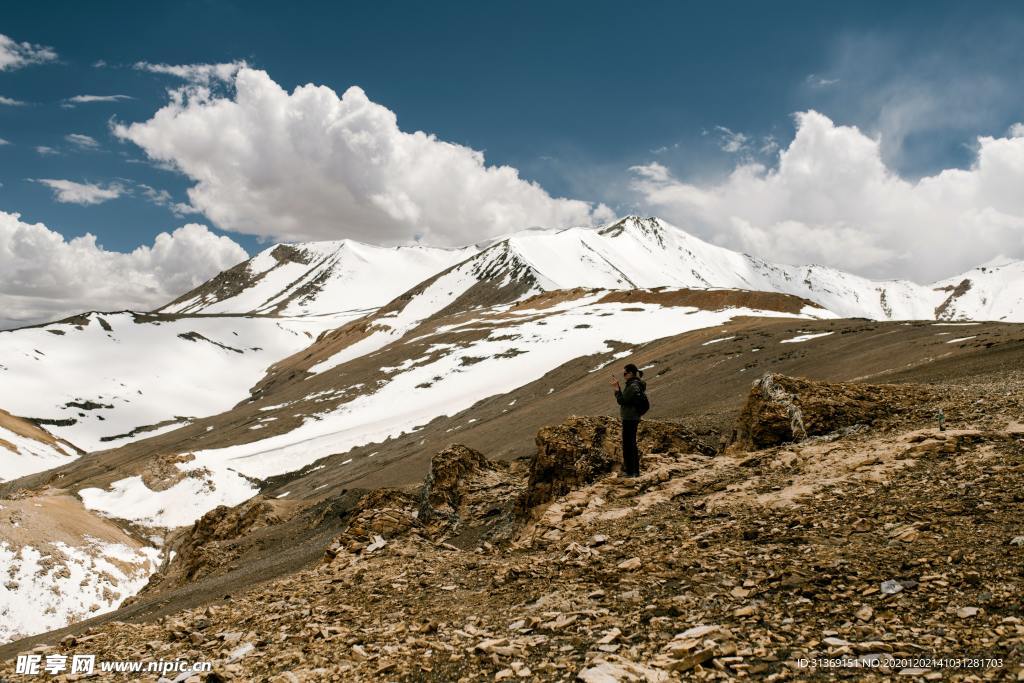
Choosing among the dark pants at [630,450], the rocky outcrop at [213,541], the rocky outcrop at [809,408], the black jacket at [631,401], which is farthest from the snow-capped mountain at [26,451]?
the rocky outcrop at [809,408]

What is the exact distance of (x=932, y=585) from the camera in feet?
21.1

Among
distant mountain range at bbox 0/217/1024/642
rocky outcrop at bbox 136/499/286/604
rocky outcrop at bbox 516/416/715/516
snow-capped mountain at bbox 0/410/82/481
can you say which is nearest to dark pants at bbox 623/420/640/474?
rocky outcrop at bbox 516/416/715/516

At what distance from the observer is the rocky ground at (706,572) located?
6.06 metres

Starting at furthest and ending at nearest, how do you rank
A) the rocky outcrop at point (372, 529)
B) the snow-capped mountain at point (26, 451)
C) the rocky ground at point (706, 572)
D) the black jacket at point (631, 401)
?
the snow-capped mountain at point (26, 451) < the rocky outcrop at point (372, 529) < the black jacket at point (631, 401) < the rocky ground at point (706, 572)

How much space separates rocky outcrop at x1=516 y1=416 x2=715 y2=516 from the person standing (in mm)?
928

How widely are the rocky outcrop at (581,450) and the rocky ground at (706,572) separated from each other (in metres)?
0.06

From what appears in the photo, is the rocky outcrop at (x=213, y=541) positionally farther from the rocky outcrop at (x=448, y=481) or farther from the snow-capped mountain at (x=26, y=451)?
the snow-capped mountain at (x=26, y=451)

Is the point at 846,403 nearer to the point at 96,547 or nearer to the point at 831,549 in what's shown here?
the point at 831,549

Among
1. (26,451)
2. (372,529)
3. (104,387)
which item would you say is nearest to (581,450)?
(372,529)

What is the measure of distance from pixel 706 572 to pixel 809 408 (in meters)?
7.09

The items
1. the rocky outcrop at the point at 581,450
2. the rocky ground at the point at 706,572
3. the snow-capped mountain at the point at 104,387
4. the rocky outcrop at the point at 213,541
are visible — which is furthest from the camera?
the snow-capped mountain at the point at 104,387

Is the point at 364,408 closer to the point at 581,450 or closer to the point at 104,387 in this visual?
the point at 581,450

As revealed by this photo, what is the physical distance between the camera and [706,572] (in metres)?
8.22

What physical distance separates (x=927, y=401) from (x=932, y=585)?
8724mm
